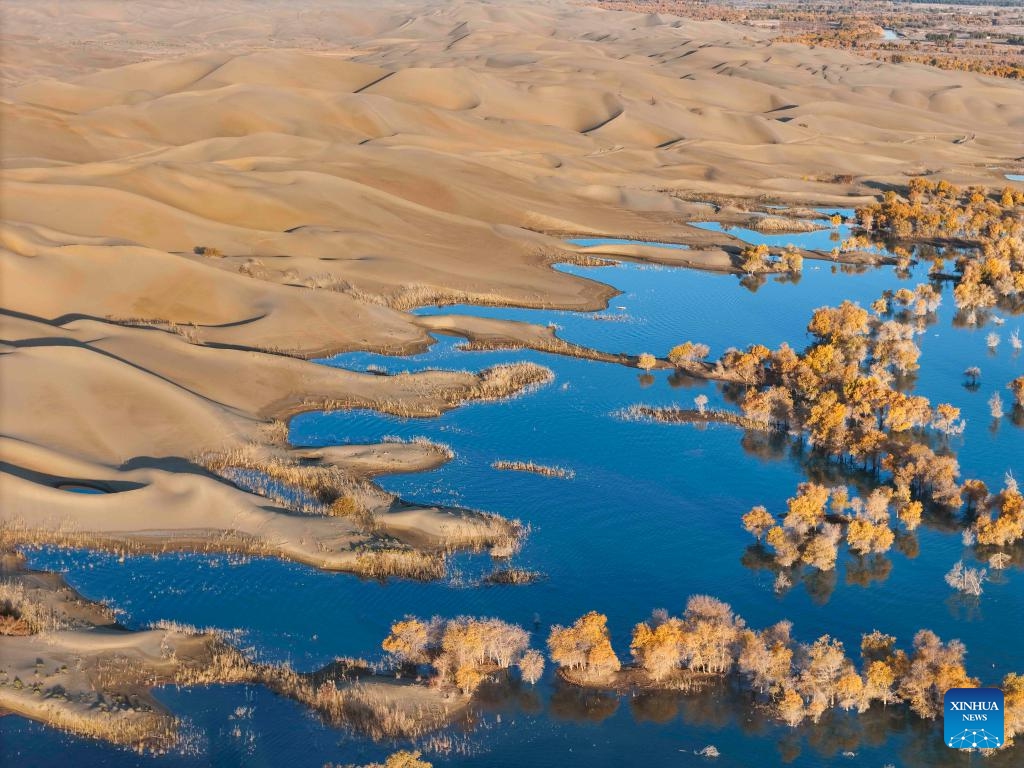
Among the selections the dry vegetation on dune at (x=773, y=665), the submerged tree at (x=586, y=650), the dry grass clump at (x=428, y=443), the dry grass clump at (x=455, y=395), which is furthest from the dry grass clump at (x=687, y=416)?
the submerged tree at (x=586, y=650)

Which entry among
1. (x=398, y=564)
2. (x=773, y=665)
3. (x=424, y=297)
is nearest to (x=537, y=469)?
(x=398, y=564)

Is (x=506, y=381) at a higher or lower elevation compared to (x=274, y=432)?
lower

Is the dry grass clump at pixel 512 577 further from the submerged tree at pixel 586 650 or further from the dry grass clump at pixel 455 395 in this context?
the dry grass clump at pixel 455 395

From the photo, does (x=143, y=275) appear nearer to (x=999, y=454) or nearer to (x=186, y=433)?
(x=186, y=433)

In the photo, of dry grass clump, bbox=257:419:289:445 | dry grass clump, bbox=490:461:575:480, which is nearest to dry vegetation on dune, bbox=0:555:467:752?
dry grass clump, bbox=257:419:289:445

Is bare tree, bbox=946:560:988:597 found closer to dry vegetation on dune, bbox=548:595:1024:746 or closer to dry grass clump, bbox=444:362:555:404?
dry vegetation on dune, bbox=548:595:1024:746

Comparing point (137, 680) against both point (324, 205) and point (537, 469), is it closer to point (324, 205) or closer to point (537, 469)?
point (537, 469)
